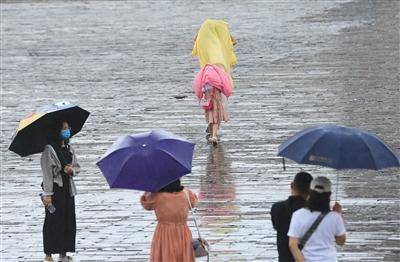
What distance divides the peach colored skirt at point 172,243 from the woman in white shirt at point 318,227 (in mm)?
1228

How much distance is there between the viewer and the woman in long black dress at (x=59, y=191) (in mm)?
12391

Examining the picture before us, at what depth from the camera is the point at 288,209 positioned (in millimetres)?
9336

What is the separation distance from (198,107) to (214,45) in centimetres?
256

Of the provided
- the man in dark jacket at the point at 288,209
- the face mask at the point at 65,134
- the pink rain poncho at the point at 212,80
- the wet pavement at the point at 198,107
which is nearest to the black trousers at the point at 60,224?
the wet pavement at the point at 198,107

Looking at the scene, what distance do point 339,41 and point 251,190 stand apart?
13.5 meters

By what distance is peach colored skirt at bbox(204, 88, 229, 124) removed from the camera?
18328 mm

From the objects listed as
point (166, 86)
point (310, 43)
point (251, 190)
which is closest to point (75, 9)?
point (310, 43)

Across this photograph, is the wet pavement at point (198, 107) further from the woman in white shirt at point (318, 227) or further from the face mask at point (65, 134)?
the woman in white shirt at point (318, 227)

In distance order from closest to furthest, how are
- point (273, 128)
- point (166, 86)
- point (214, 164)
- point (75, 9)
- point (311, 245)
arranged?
1. point (311, 245)
2. point (214, 164)
3. point (273, 128)
4. point (166, 86)
5. point (75, 9)

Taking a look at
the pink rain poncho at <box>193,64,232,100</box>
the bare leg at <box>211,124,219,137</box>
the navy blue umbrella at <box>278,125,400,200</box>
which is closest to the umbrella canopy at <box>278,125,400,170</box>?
the navy blue umbrella at <box>278,125,400,200</box>

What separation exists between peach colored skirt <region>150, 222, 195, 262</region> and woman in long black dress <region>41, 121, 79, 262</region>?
8.71ft

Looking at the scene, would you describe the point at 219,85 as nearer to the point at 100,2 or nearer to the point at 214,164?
the point at 214,164

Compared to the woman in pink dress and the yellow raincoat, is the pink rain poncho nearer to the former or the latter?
the yellow raincoat

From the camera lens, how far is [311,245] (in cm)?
902
